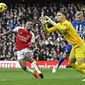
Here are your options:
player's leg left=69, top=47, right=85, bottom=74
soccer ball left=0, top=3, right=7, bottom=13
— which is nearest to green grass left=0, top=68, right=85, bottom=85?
player's leg left=69, top=47, right=85, bottom=74

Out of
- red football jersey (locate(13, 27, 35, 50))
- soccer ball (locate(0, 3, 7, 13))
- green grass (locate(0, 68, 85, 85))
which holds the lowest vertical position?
green grass (locate(0, 68, 85, 85))

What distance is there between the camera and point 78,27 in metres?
19.2

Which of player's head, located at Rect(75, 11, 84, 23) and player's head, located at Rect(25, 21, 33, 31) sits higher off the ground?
player's head, located at Rect(75, 11, 84, 23)

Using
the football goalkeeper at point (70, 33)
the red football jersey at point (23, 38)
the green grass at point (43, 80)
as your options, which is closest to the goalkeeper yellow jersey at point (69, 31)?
→ the football goalkeeper at point (70, 33)

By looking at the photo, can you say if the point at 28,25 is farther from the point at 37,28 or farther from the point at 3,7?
the point at 37,28

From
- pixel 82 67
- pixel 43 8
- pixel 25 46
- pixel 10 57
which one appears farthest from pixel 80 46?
pixel 43 8

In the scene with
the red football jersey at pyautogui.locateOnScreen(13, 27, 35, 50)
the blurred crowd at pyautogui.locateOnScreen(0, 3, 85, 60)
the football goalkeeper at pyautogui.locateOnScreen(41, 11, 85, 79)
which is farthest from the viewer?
the blurred crowd at pyautogui.locateOnScreen(0, 3, 85, 60)

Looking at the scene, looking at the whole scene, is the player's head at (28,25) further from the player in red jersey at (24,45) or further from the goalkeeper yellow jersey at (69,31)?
the goalkeeper yellow jersey at (69,31)

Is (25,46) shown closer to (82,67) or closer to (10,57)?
(82,67)

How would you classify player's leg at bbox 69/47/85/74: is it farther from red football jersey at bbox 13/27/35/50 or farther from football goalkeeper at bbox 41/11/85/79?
red football jersey at bbox 13/27/35/50

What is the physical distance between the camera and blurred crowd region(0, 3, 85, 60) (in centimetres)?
3328

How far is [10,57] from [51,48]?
10.3 ft

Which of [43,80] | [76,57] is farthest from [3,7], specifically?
[76,57]

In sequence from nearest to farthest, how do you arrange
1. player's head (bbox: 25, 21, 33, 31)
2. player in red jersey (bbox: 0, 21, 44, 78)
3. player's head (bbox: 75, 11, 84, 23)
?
player's head (bbox: 75, 11, 84, 23)
player's head (bbox: 25, 21, 33, 31)
player in red jersey (bbox: 0, 21, 44, 78)
